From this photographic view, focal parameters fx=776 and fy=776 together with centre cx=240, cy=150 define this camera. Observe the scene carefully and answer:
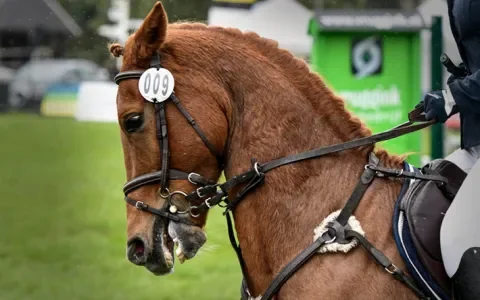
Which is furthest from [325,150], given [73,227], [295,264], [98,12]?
[98,12]

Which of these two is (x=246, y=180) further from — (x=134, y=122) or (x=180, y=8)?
(x=180, y=8)

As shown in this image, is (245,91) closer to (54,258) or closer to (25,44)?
(54,258)

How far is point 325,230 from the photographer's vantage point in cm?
337

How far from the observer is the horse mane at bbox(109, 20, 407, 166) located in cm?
359

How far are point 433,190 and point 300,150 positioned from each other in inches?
24.2

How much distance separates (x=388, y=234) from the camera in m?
3.35

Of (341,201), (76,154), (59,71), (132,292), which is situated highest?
(341,201)

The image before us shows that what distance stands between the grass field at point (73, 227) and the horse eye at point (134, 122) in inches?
153

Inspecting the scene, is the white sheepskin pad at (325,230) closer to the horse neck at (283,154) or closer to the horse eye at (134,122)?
the horse neck at (283,154)

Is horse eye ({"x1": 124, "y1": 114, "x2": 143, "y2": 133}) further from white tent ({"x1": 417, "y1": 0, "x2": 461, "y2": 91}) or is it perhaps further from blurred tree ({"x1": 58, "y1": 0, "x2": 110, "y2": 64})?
blurred tree ({"x1": 58, "y1": 0, "x2": 110, "y2": 64})

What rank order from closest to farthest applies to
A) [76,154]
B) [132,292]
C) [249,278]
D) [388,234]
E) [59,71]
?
[388,234] < [249,278] < [132,292] < [76,154] < [59,71]

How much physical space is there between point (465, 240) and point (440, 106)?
0.60 metres

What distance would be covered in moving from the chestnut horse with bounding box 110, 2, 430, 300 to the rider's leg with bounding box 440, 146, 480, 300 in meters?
0.28

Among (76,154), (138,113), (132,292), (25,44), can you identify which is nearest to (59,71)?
(25,44)
